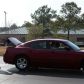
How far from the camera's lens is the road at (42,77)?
11.6 meters

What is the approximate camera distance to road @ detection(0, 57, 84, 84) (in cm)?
1161

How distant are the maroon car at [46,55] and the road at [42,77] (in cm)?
36

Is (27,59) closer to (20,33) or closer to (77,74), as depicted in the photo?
(77,74)

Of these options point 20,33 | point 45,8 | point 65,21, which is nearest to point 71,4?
point 65,21

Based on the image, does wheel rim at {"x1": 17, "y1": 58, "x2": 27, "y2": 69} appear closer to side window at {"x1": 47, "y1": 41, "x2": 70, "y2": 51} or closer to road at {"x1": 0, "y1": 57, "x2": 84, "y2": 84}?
road at {"x1": 0, "y1": 57, "x2": 84, "y2": 84}

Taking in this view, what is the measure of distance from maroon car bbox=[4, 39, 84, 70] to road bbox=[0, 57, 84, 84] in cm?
36

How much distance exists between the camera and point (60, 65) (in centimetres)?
1416

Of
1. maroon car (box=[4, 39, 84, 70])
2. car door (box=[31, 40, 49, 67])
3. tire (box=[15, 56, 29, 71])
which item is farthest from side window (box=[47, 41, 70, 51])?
tire (box=[15, 56, 29, 71])

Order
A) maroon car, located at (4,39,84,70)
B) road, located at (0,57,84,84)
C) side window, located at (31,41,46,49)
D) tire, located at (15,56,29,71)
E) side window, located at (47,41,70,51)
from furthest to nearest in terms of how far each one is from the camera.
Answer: tire, located at (15,56,29,71)
side window, located at (31,41,46,49)
side window, located at (47,41,70,51)
maroon car, located at (4,39,84,70)
road, located at (0,57,84,84)

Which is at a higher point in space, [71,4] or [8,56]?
[71,4]

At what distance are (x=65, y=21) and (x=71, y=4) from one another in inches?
150

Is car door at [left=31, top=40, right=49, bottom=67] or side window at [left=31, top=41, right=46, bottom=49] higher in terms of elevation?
side window at [left=31, top=41, right=46, bottom=49]

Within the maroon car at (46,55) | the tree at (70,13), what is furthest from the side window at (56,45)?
the tree at (70,13)

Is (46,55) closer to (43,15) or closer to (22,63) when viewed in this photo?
(22,63)
